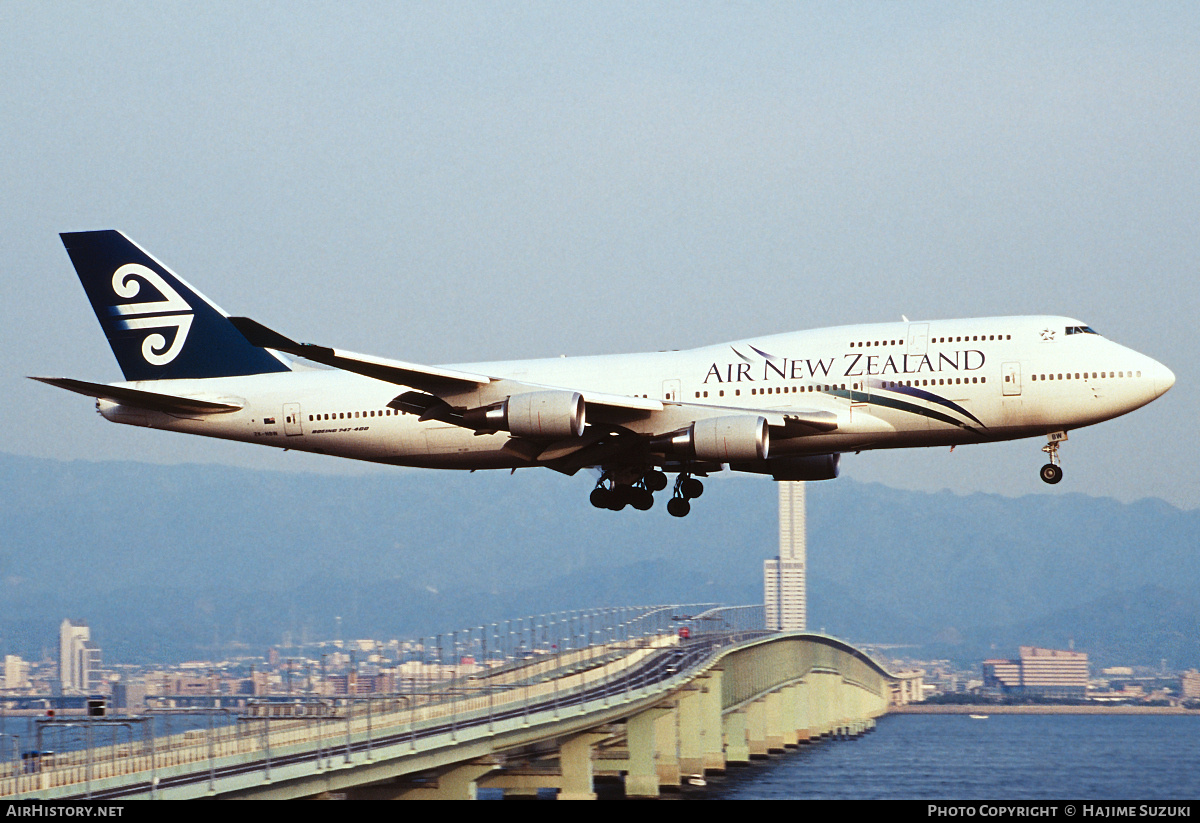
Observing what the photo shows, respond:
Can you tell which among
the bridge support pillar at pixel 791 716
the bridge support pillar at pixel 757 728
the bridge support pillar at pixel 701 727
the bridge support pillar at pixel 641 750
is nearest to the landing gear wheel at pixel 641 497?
the bridge support pillar at pixel 641 750

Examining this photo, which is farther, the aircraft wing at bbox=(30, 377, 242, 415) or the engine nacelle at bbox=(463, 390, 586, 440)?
the aircraft wing at bbox=(30, 377, 242, 415)

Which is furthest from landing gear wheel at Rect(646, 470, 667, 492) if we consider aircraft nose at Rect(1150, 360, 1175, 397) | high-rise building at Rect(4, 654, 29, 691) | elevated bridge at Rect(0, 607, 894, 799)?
high-rise building at Rect(4, 654, 29, 691)

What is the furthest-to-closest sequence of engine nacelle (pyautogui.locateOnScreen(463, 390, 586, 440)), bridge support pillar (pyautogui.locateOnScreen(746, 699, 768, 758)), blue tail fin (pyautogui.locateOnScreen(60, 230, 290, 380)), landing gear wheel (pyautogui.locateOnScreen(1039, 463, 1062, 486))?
bridge support pillar (pyautogui.locateOnScreen(746, 699, 768, 758)) → blue tail fin (pyautogui.locateOnScreen(60, 230, 290, 380)) → landing gear wheel (pyautogui.locateOnScreen(1039, 463, 1062, 486)) → engine nacelle (pyautogui.locateOnScreen(463, 390, 586, 440))

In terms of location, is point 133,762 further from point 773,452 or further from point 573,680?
point 573,680

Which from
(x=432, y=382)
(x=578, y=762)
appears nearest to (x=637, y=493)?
(x=432, y=382)

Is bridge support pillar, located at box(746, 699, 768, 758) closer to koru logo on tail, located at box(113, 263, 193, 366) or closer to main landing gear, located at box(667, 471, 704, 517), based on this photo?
main landing gear, located at box(667, 471, 704, 517)

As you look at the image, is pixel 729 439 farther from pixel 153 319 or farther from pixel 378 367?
pixel 153 319

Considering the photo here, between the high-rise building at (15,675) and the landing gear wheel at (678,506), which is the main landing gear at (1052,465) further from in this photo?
the high-rise building at (15,675)
